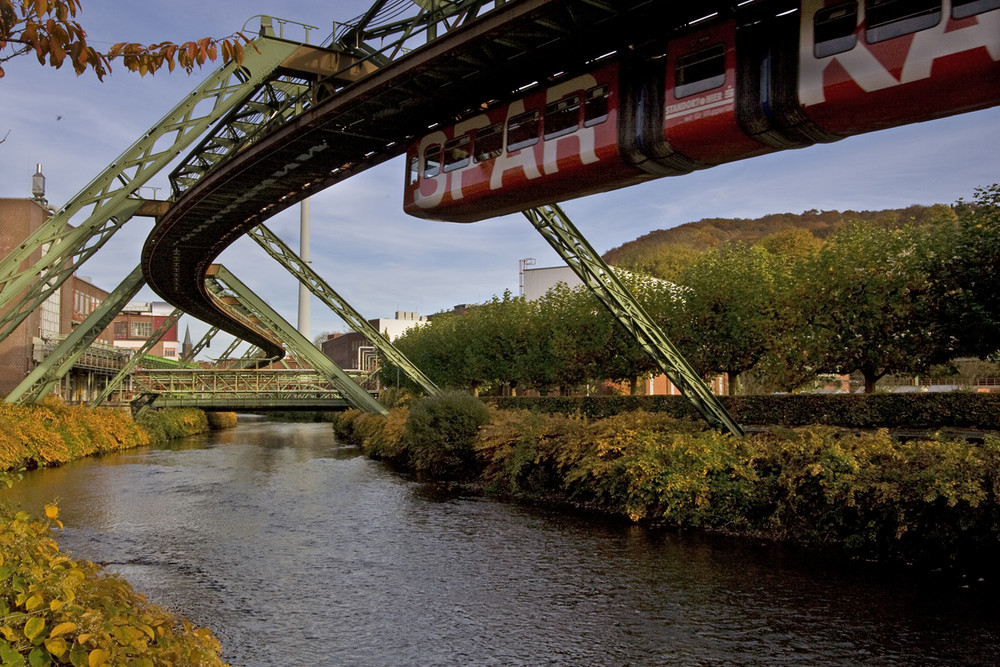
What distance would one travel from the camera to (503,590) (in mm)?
12516

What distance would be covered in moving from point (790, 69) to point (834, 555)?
8.90 m

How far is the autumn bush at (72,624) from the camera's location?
417cm

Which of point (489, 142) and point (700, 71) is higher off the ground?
point (700, 71)

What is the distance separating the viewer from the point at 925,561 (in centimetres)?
1384

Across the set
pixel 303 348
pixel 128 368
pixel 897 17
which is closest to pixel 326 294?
pixel 303 348

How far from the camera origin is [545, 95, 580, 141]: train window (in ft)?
46.5

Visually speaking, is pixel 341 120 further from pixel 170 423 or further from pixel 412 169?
pixel 170 423

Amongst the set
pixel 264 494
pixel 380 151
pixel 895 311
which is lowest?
pixel 264 494

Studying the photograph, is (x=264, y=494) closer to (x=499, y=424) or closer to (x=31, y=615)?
(x=499, y=424)

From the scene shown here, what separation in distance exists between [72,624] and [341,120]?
13603mm

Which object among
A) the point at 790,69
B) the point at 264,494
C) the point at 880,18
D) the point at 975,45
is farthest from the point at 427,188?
the point at 264,494

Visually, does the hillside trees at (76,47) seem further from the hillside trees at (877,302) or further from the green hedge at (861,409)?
the hillside trees at (877,302)

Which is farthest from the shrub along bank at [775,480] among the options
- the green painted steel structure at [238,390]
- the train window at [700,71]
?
the green painted steel structure at [238,390]

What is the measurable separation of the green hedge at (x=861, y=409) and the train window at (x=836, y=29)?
13.7m
